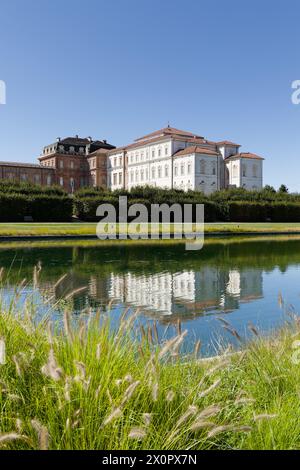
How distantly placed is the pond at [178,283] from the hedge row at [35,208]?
20.1 m

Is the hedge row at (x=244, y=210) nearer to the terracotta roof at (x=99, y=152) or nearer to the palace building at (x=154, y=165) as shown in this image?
the palace building at (x=154, y=165)

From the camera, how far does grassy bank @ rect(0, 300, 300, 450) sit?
6.46ft

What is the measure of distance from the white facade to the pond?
5466 cm

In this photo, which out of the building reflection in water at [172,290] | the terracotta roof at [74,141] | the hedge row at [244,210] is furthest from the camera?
the terracotta roof at [74,141]

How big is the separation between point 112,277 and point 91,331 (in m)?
9.72

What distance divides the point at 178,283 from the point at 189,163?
210 ft

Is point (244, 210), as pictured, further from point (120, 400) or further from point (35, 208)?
point (120, 400)

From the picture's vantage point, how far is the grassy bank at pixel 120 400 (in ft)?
6.46

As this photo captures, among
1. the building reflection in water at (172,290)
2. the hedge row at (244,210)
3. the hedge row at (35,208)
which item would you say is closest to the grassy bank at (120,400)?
the building reflection in water at (172,290)

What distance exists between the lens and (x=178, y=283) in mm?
11594

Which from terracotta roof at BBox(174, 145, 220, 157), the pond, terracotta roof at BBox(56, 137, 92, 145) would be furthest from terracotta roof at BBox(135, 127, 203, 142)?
the pond

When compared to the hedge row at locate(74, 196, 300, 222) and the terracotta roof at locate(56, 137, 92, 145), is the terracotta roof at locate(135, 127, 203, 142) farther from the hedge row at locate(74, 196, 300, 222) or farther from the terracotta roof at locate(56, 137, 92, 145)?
the hedge row at locate(74, 196, 300, 222)

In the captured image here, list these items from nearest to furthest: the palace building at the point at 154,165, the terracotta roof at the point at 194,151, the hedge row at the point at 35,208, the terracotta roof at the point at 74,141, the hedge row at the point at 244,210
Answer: the hedge row at the point at 35,208 < the hedge row at the point at 244,210 < the terracotta roof at the point at 194,151 < the palace building at the point at 154,165 < the terracotta roof at the point at 74,141

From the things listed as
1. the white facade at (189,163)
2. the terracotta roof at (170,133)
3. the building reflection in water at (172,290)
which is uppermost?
the terracotta roof at (170,133)
